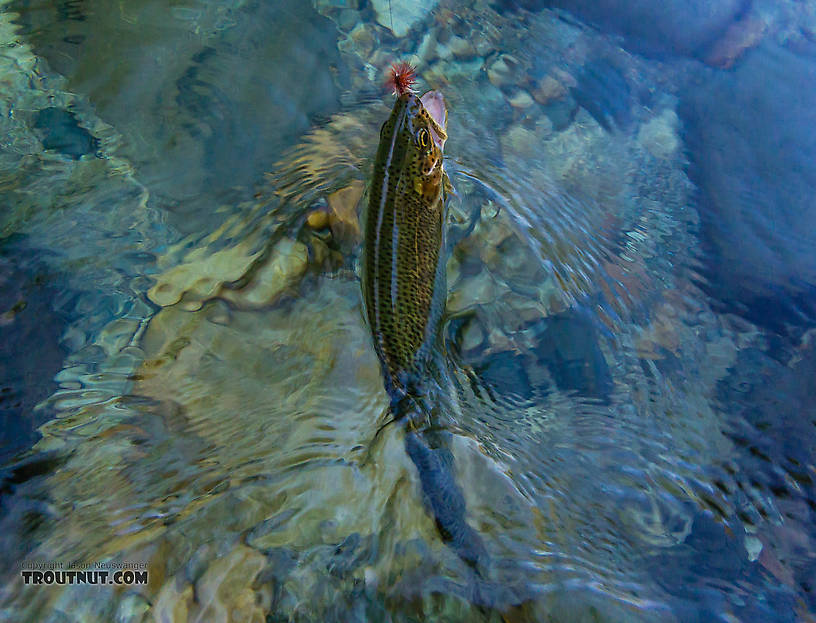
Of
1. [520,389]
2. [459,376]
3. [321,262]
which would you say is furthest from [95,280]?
[520,389]

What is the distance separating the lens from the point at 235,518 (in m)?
2.09

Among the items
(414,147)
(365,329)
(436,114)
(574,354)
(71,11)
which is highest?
(436,114)

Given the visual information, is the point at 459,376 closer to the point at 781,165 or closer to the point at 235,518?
the point at 235,518

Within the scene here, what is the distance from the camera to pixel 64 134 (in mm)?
3320

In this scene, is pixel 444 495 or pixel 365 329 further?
pixel 365 329

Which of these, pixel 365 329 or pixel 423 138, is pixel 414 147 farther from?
pixel 365 329

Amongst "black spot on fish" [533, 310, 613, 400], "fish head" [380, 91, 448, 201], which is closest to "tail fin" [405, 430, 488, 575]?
"black spot on fish" [533, 310, 613, 400]

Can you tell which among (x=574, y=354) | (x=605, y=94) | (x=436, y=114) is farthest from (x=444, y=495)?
(x=605, y=94)

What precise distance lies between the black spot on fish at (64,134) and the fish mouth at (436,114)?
2235 mm

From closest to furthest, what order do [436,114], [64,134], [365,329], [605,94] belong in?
1. [365,329]
2. [436,114]
3. [64,134]
4. [605,94]

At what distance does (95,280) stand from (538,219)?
110 inches

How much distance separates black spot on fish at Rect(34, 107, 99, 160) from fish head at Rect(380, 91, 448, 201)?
2.04 m

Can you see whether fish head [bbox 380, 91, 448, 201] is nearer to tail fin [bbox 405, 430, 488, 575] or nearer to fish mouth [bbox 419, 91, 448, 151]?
fish mouth [bbox 419, 91, 448, 151]

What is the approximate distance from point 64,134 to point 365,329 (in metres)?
2.50
